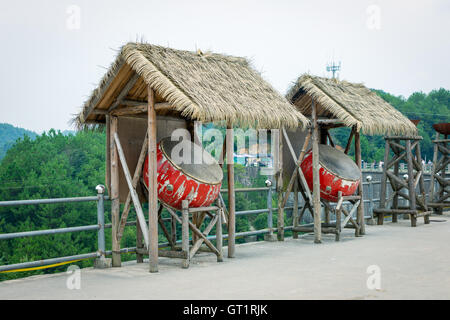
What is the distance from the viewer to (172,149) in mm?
8430

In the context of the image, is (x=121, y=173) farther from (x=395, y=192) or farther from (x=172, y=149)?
(x=395, y=192)

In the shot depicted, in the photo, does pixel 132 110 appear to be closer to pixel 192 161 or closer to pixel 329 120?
pixel 192 161

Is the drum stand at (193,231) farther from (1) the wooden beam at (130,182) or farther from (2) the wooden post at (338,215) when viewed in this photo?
(2) the wooden post at (338,215)

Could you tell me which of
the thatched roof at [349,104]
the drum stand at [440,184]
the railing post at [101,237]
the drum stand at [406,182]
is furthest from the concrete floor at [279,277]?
the drum stand at [440,184]

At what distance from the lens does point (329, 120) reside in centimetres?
1097

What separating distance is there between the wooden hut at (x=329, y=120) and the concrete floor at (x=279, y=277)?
129cm

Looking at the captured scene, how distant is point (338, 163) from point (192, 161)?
3909 mm

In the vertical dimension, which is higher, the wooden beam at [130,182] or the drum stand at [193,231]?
the wooden beam at [130,182]

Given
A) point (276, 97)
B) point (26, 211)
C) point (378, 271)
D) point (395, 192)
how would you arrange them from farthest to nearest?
1. point (26, 211)
2. point (395, 192)
3. point (276, 97)
4. point (378, 271)

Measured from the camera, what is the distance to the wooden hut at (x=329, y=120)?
10.6 metres

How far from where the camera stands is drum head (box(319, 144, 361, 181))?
1101 centimetres

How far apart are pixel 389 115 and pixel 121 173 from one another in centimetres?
634

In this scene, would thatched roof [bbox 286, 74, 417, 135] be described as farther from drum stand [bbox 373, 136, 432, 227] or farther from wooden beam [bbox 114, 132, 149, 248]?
wooden beam [bbox 114, 132, 149, 248]

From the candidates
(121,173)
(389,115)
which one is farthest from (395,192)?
(121,173)
